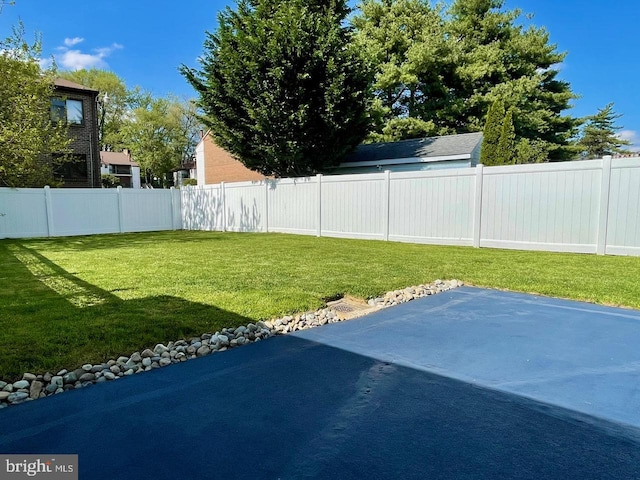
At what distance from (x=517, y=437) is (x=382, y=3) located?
2450cm

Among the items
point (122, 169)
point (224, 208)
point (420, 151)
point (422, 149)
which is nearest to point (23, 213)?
point (224, 208)

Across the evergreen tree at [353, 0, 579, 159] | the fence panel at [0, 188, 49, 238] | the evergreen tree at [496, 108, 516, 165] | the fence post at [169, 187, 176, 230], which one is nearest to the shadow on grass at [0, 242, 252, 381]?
the fence panel at [0, 188, 49, 238]

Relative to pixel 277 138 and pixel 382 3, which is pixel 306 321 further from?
pixel 382 3

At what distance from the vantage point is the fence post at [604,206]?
741cm

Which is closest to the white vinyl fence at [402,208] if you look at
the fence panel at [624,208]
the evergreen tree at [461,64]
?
the fence panel at [624,208]

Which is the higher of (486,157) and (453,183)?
(486,157)

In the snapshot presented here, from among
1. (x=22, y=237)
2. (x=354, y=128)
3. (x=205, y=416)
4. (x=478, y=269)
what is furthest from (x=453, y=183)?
(x=22, y=237)

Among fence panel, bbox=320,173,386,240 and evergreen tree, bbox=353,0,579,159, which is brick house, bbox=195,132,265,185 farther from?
fence panel, bbox=320,173,386,240

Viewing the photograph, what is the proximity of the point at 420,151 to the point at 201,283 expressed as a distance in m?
11.9

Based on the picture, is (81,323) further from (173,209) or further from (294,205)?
(173,209)

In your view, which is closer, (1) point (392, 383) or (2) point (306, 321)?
(1) point (392, 383)

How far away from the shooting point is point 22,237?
1303 centimetres

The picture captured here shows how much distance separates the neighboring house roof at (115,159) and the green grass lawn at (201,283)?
35861mm

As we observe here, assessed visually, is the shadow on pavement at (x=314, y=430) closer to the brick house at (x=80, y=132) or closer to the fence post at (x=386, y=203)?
the fence post at (x=386, y=203)
